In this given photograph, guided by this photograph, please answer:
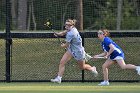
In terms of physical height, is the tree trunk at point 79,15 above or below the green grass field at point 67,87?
above

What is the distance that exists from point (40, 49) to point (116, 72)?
8.61ft

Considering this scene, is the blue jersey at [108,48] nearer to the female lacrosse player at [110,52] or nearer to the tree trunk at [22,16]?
the female lacrosse player at [110,52]

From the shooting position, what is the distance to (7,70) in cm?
1753

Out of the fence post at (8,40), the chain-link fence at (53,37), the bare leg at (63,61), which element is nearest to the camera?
the bare leg at (63,61)

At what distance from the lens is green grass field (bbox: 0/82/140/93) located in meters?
14.8

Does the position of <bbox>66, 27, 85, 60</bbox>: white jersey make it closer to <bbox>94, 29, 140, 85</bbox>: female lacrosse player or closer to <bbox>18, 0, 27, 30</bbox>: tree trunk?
<bbox>94, 29, 140, 85</bbox>: female lacrosse player

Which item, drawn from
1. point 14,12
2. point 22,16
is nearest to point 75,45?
point 14,12

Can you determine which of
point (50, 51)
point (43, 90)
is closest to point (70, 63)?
point (50, 51)

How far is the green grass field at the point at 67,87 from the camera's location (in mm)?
14766

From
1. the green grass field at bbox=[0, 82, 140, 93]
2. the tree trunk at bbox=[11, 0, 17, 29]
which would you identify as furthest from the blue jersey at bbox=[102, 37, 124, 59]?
the tree trunk at bbox=[11, 0, 17, 29]

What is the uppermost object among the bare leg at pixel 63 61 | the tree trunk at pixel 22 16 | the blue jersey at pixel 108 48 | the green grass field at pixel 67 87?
the tree trunk at pixel 22 16

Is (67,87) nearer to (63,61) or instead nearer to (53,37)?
(63,61)

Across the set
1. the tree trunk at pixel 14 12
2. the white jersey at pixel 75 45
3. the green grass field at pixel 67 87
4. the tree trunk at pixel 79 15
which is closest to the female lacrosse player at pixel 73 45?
the white jersey at pixel 75 45

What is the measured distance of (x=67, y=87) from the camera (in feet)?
52.2
